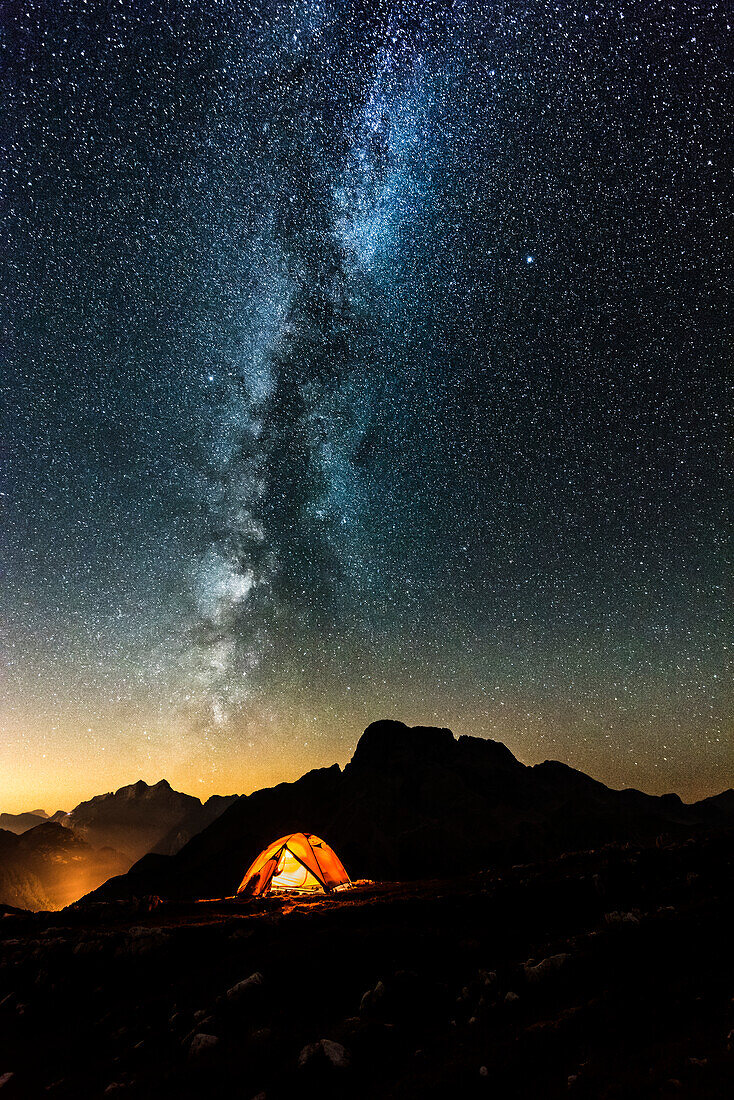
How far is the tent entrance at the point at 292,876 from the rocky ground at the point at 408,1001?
14.7 m

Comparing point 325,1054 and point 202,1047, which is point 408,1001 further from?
point 202,1047

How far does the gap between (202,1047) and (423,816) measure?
427ft

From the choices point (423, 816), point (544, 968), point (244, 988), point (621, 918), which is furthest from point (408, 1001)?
point (423, 816)

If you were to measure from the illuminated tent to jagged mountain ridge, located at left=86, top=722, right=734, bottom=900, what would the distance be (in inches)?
2551

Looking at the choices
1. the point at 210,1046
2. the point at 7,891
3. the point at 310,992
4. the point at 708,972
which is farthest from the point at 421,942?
the point at 7,891

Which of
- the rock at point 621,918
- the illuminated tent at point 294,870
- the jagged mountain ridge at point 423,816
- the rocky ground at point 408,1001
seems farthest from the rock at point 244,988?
A: the jagged mountain ridge at point 423,816

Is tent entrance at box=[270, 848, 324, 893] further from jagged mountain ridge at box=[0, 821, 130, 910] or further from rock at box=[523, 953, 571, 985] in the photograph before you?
jagged mountain ridge at box=[0, 821, 130, 910]

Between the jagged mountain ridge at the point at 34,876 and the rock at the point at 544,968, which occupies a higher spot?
the rock at the point at 544,968

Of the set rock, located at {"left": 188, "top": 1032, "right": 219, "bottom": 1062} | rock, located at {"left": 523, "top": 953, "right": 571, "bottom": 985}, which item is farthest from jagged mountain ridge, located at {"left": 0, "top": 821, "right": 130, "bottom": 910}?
rock, located at {"left": 523, "top": 953, "right": 571, "bottom": 985}

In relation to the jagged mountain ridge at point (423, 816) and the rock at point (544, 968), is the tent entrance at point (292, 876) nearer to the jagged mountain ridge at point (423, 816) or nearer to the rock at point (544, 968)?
the rock at point (544, 968)

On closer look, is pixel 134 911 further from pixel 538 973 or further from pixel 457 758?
pixel 457 758

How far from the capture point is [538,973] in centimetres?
643

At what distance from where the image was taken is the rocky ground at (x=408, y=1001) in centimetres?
468

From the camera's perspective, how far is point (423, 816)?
121m
